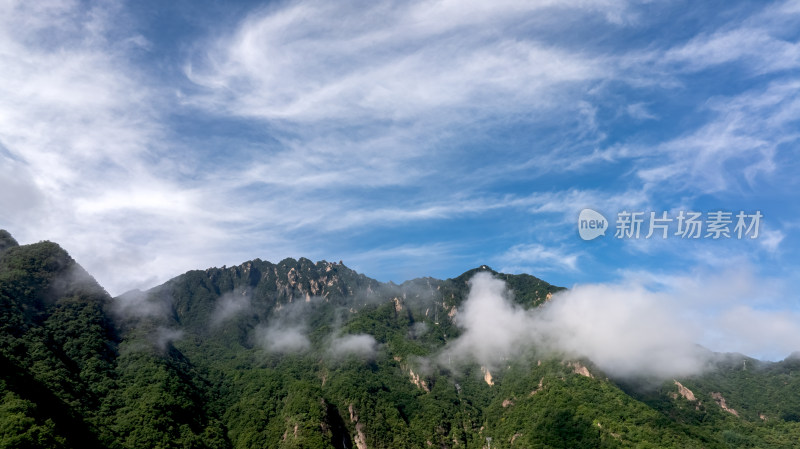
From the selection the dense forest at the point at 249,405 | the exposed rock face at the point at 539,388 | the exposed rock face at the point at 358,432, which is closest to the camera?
the dense forest at the point at 249,405

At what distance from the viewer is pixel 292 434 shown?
166625 mm

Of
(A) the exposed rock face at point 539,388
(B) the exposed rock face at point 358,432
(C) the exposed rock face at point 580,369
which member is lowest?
(B) the exposed rock face at point 358,432

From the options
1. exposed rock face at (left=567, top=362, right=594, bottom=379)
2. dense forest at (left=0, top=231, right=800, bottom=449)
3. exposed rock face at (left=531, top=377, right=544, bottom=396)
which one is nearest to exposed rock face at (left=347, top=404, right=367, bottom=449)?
dense forest at (left=0, top=231, right=800, bottom=449)

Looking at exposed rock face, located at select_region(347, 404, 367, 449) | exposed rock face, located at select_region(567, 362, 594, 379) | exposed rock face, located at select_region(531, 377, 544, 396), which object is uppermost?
exposed rock face, located at select_region(567, 362, 594, 379)

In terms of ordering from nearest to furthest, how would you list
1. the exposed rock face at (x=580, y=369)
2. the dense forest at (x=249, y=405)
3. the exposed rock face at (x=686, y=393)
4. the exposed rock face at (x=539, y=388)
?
the dense forest at (x=249, y=405)
the exposed rock face at (x=580, y=369)
the exposed rock face at (x=686, y=393)
the exposed rock face at (x=539, y=388)

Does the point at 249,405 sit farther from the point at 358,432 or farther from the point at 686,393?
the point at 686,393

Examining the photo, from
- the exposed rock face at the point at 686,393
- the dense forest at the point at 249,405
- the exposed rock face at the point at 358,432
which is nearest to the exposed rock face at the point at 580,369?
the dense forest at the point at 249,405

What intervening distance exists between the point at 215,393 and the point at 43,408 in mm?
79259

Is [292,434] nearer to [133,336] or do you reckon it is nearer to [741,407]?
[133,336]

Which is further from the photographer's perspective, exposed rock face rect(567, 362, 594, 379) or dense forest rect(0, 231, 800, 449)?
exposed rock face rect(567, 362, 594, 379)

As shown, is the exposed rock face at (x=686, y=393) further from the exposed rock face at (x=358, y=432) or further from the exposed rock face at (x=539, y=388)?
the exposed rock face at (x=358, y=432)

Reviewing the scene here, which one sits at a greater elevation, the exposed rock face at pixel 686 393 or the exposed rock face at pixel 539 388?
the exposed rock face at pixel 539 388

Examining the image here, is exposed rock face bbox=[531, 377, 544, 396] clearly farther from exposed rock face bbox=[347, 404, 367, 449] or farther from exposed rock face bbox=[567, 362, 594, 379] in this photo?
exposed rock face bbox=[347, 404, 367, 449]

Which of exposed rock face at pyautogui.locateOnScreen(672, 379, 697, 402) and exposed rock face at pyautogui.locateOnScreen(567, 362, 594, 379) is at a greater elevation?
exposed rock face at pyautogui.locateOnScreen(567, 362, 594, 379)
